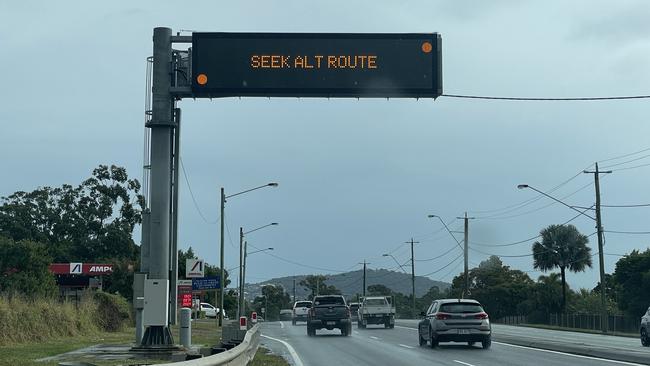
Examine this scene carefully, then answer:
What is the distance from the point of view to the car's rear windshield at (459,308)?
29.9 meters

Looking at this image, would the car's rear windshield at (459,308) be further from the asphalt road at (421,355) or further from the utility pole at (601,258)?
the utility pole at (601,258)

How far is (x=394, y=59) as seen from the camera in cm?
2191

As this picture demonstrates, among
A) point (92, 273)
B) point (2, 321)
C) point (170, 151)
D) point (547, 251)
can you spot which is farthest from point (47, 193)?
point (170, 151)

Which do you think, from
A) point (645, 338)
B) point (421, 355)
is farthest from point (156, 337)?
point (645, 338)

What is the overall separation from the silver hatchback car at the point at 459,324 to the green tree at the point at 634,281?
36.8 metres

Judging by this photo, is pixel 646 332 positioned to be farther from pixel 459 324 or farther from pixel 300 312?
pixel 300 312

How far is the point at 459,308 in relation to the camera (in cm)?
3002

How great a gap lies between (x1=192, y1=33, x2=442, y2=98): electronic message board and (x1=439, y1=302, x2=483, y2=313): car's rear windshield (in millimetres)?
10121

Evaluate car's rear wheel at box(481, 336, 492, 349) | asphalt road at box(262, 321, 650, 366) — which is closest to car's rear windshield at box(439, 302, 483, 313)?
car's rear wheel at box(481, 336, 492, 349)

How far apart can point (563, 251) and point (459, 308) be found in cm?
5139

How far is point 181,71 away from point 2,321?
1069cm

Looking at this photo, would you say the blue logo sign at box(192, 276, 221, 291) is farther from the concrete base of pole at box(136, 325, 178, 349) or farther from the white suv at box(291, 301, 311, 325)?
the white suv at box(291, 301, 311, 325)

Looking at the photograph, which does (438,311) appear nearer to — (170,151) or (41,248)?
(170,151)

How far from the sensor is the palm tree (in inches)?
3081
